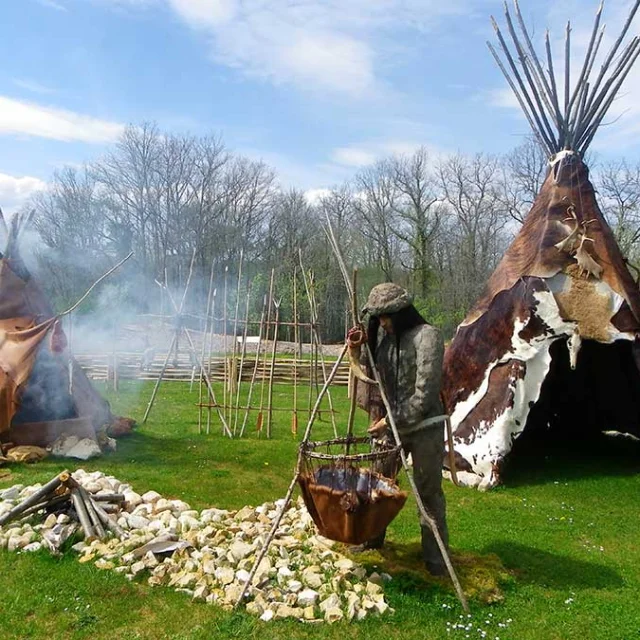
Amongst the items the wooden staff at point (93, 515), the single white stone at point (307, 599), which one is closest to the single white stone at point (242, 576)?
the single white stone at point (307, 599)

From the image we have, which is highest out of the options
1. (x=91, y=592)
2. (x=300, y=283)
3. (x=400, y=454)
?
(x=300, y=283)

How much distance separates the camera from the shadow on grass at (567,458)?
780 centimetres

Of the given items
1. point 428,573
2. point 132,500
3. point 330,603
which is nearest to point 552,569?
point 428,573

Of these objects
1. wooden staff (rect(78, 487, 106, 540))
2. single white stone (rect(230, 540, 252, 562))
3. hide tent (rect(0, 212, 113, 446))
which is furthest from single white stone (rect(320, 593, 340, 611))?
hide tent (rect(0, 212, 113, 446))

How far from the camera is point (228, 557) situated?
14.7 feet

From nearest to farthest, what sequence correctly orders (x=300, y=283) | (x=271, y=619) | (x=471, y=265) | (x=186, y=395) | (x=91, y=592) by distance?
(x=271, y=619)
(x=91, y=592)
(x=186, y=395)
(x=300, y=283)
(x=471, y=265)

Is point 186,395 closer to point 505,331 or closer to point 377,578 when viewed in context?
point 505,331

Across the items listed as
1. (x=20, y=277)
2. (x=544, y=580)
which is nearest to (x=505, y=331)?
(x=544, y=580)

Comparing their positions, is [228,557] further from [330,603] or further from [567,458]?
[567,458]

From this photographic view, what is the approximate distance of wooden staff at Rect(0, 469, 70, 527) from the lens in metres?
5.09

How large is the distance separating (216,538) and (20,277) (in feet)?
18.1

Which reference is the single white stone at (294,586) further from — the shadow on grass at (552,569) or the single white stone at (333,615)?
the shadow on grass at (552,569)

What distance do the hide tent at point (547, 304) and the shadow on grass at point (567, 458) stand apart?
530 millimetres

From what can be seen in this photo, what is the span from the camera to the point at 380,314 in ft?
14.5
